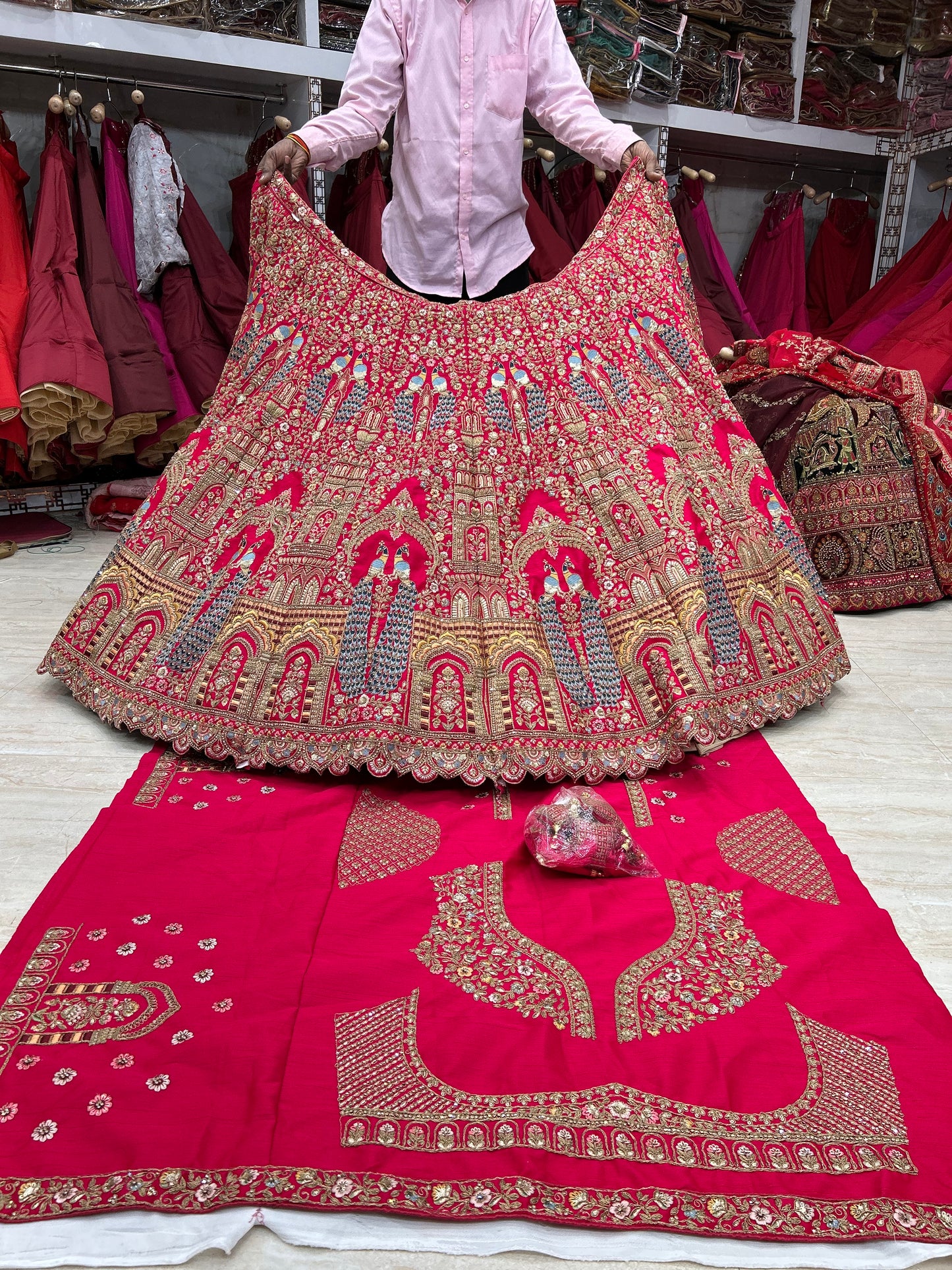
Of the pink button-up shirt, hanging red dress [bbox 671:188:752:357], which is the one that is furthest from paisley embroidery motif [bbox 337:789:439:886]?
hanging red dress [bbox 671:188:752:357]

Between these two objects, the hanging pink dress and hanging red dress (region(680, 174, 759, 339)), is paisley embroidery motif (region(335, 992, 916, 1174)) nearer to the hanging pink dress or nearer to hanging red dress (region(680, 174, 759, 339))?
the hanging pink dress

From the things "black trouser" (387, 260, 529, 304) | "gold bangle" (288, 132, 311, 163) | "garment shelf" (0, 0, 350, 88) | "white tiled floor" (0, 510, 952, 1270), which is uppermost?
"garment shelf" (0, 0, 350, 88)

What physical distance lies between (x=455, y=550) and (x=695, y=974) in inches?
33.9

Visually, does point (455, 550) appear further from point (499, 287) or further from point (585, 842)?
point (499, 287)

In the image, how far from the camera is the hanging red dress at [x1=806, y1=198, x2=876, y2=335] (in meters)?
4.89

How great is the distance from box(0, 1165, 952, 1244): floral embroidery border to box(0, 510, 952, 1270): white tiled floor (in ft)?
0.12

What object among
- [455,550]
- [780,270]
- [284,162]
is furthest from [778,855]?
[780,270]

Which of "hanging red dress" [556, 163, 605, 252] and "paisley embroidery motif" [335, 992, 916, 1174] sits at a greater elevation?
"hanging red dress" [556, 163, 605, 252]

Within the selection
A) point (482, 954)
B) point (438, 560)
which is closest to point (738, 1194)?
point (482, 954)

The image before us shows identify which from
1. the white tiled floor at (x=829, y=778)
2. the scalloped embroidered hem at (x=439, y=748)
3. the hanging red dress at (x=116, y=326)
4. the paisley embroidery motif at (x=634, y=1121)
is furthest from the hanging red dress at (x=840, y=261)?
the paisley embroidery motif at (x=634, y=1121)

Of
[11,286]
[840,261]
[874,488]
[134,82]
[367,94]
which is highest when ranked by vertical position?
[134,82]

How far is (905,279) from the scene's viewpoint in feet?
14.2

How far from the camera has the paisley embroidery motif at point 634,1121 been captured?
38.8 inches

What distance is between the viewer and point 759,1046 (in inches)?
44.5
